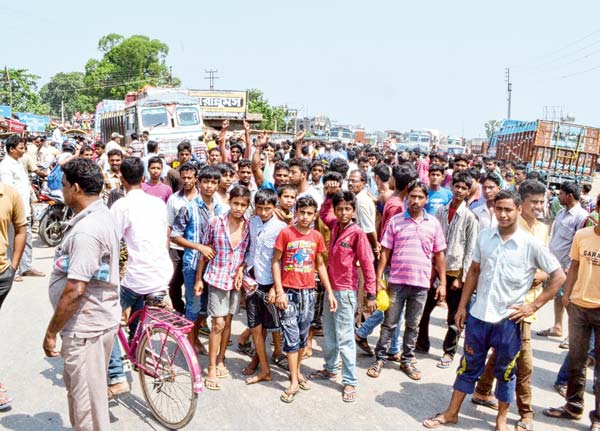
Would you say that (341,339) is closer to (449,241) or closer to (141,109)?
(449,241)

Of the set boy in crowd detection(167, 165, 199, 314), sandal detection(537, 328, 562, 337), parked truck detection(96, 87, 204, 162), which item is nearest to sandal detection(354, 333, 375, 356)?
boy in crowd detection(167, 165, 199, 314)

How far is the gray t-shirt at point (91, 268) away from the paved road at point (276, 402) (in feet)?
3.64

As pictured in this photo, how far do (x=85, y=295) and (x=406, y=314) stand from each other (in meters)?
2.81

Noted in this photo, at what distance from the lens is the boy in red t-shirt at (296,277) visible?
4059 millimetres

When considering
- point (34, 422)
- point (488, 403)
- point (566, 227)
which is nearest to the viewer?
point (34, 422)

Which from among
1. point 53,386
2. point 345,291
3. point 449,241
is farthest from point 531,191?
point 53,386

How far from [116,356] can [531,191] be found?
351 cm

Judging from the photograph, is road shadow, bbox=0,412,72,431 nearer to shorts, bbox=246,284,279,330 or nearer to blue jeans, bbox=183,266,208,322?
blue jeans, bbox=183,266,208,322

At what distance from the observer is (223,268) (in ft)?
13.8

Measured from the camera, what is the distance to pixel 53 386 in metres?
4.14

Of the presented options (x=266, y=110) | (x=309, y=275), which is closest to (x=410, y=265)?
(x=309, y=275)

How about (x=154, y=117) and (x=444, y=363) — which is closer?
(x=444, y=363)

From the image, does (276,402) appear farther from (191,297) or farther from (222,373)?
(191,297)

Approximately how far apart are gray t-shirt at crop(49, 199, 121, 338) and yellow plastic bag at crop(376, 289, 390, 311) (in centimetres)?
229
